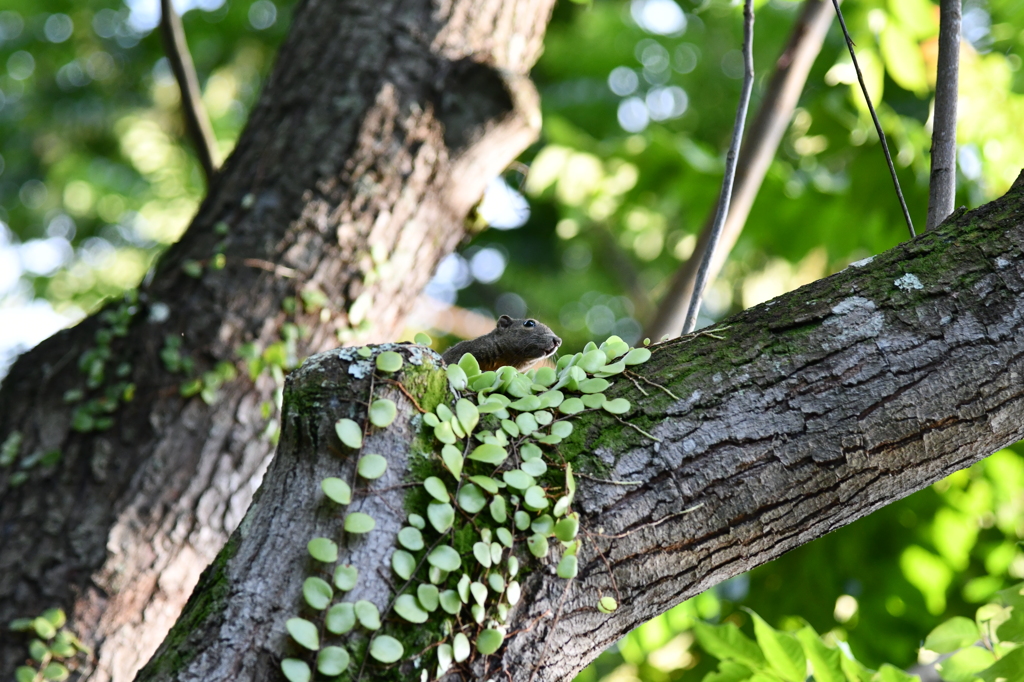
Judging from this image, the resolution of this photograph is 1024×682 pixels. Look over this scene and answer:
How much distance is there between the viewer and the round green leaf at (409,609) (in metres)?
1.34

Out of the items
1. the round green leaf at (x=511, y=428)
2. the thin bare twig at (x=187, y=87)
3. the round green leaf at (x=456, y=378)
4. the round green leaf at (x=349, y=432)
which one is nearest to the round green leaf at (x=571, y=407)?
the round green leaf at (x=511, y=428)

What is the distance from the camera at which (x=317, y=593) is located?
1349 millimetres

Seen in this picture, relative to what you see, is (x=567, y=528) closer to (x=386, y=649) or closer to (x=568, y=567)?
(x=568, y=567)

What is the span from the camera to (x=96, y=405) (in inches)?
104

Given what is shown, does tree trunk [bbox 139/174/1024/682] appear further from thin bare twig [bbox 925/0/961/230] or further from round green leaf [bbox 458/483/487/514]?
thin bare twig [bbox 925/0/961/230]

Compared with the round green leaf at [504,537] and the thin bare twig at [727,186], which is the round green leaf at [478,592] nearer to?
the round green leaf at [504,537]

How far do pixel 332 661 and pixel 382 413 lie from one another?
443mm

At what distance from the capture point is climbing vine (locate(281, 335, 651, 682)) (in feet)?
4.39

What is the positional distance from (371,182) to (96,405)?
4.18 ft

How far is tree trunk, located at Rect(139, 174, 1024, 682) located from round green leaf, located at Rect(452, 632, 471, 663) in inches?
2.7

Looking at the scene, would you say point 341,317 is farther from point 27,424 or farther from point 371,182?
point 27,424

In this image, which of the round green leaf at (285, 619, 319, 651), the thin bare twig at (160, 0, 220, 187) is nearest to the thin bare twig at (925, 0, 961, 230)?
the round green leaf at (285, 619, 319, 651)

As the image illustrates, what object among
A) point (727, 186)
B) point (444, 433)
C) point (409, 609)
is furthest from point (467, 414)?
point (727, 186)

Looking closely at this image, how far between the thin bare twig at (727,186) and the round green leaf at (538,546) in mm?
730
